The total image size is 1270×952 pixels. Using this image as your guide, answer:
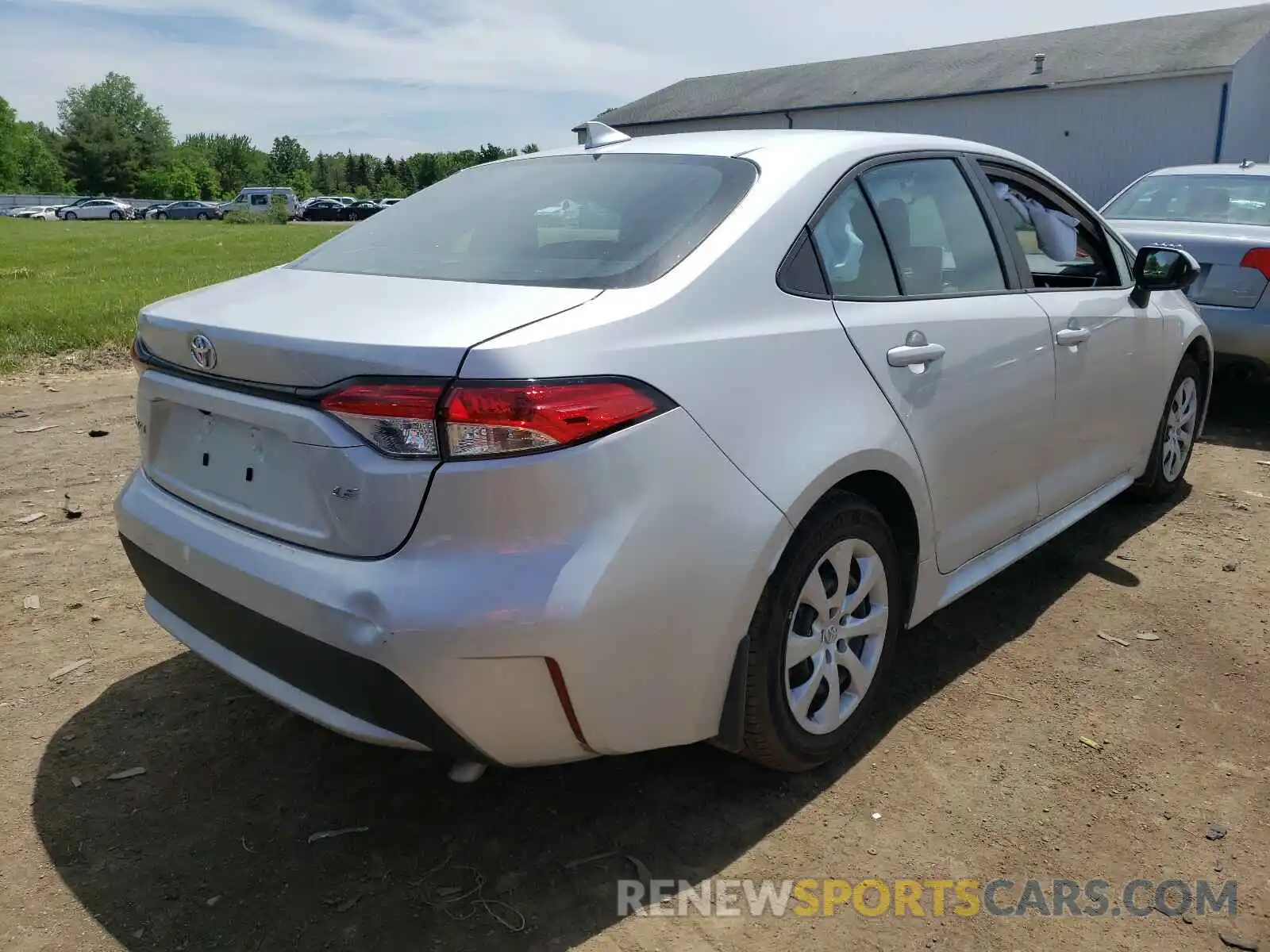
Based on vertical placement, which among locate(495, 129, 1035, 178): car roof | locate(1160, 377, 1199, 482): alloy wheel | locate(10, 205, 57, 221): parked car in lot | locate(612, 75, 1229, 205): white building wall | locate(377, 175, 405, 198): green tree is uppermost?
locate(377, 175, 405, 198): green tree

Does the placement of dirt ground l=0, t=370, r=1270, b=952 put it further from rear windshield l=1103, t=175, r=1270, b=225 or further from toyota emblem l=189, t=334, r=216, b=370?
rear windshield l=1103, t=175, r=1270, b=225

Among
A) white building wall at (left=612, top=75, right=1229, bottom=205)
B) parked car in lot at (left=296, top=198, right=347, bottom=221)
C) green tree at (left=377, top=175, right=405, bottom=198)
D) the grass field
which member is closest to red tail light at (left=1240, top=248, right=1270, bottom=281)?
the grass field

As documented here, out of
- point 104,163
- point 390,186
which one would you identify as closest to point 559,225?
point 104,163

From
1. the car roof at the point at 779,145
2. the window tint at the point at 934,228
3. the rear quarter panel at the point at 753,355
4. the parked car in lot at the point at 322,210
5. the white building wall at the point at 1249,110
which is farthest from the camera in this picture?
the parked car in lot at the point at 322,210

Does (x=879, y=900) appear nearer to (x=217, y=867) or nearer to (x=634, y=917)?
(x=634, y=917)

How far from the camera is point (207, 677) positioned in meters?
3.34

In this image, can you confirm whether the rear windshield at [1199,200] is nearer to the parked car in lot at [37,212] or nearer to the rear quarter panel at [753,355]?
the rear quarter panel at [753,355]

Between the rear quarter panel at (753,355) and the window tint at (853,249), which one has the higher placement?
the window tint at (853,249)

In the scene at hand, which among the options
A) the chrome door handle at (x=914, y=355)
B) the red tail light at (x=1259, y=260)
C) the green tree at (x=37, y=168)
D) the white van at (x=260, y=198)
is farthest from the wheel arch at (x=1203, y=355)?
the green tree at (x=37, y=168)

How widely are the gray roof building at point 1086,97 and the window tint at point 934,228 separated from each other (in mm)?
28798

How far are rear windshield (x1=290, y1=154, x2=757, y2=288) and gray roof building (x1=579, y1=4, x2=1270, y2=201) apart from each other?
1167 inches

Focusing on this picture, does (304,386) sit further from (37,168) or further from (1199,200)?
(37,168)

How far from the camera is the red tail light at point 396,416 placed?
197cm

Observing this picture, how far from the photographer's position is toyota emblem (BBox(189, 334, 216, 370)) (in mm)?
2334
